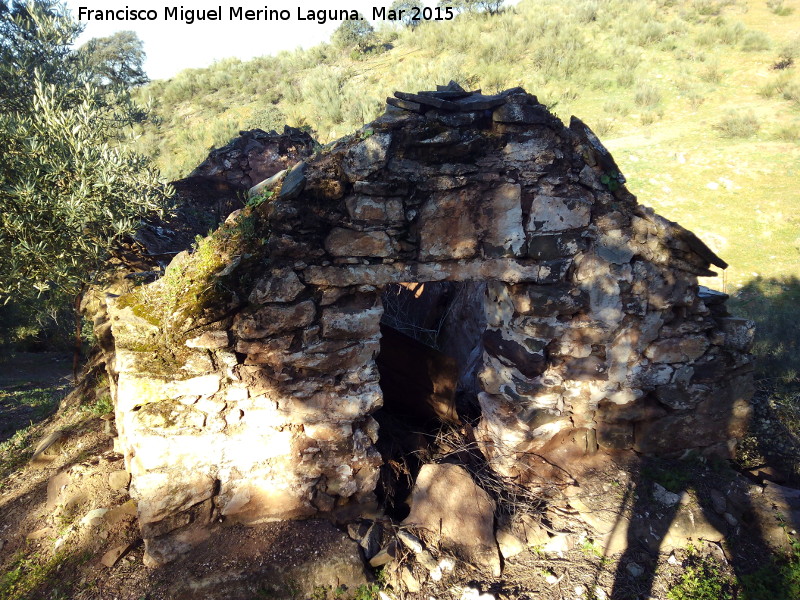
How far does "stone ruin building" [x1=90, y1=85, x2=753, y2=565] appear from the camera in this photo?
3.17 m

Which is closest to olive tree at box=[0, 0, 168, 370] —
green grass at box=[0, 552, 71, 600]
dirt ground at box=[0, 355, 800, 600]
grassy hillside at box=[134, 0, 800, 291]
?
dirt ground at box=[0, 355, 800, 600]

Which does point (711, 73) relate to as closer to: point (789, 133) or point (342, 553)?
point (789, 133)

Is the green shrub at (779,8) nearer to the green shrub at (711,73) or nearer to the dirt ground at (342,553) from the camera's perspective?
the green shrub at (711,73)

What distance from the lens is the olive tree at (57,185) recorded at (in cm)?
382

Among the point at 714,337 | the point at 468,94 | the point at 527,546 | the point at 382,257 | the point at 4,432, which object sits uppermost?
the point at 468,94

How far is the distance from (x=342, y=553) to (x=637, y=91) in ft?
45.9

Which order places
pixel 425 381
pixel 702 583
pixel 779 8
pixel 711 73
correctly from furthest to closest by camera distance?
1. pixel 779 8
2. pixel 711 73
3. pixel 425 381
4. pixel 702 583

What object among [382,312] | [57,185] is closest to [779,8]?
[382,312]

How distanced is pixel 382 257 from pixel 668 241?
2.23 m

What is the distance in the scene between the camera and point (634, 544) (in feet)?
11.5

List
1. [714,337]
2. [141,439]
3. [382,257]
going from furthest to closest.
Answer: [714,337]
[382,257]
[141,439]

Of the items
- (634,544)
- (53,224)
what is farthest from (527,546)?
(53,224)

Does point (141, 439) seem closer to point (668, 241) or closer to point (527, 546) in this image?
point (527, 546)

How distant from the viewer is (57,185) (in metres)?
4.05
